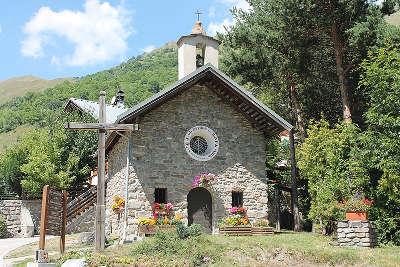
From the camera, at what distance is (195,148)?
672 inches

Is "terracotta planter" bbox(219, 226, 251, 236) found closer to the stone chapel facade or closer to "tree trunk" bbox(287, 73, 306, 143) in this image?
the stone chapel facade

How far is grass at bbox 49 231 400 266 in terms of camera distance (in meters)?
11.0

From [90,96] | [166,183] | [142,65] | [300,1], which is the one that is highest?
[142,65]

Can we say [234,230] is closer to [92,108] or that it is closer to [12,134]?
[92,108]

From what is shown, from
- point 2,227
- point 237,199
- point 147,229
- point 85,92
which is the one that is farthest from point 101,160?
point 85,92

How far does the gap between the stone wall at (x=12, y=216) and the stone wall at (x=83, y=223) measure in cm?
424

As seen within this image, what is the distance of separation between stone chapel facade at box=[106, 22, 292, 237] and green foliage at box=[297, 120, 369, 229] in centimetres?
199

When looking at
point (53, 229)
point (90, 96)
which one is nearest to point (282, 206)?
point (53, 229)

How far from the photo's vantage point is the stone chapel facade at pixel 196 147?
51.9 feet

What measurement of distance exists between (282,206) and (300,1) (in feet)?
36.0

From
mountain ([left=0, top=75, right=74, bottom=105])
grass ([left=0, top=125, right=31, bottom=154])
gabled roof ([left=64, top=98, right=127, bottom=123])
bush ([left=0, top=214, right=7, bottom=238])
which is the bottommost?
bush ([left=0, top=214, right=7, bottom=238])

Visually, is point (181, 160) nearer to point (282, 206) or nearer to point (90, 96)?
point (282, 206)

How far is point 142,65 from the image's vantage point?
3376 inches

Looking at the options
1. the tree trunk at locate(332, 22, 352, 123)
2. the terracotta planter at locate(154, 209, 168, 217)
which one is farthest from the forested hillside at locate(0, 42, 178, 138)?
the terracotta planter at locate(154, 209, 168, 217)
